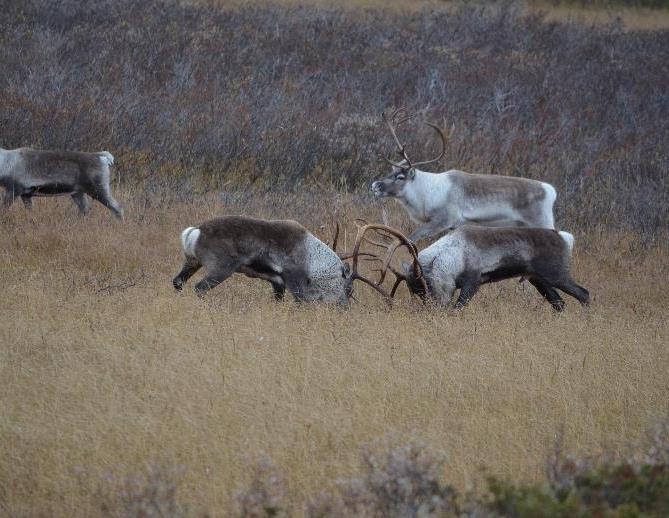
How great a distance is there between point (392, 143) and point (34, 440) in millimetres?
10402

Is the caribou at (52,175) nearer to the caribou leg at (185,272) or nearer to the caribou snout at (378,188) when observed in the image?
the caribou snout at (378,188)

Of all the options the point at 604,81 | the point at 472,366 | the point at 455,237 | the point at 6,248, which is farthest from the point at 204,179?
the point at 604,81

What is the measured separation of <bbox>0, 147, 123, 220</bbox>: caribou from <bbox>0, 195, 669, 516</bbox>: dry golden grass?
1601 mm

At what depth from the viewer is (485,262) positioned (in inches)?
323

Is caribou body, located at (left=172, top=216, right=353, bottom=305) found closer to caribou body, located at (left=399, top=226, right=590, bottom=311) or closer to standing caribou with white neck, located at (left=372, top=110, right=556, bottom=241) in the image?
caribou body, located at (left=399, top=226, right=590, bottom=311)

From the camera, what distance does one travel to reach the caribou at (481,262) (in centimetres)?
816

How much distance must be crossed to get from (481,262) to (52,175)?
181 inches

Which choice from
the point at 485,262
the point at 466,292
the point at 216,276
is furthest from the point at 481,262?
the point at 216,276

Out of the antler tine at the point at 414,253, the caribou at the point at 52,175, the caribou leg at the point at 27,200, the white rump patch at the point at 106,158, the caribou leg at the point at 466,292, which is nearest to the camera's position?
the antler tine at the point at 414,253

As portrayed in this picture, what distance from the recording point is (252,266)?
7715mm

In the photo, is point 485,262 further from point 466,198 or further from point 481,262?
point 466,198

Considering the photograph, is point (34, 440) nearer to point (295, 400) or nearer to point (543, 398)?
point (295, 400)

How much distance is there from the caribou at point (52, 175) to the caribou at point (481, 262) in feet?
11.4

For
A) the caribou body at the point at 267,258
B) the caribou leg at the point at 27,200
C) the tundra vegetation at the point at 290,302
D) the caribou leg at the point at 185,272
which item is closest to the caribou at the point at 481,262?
the tundra vegetation at the point at 290,302
